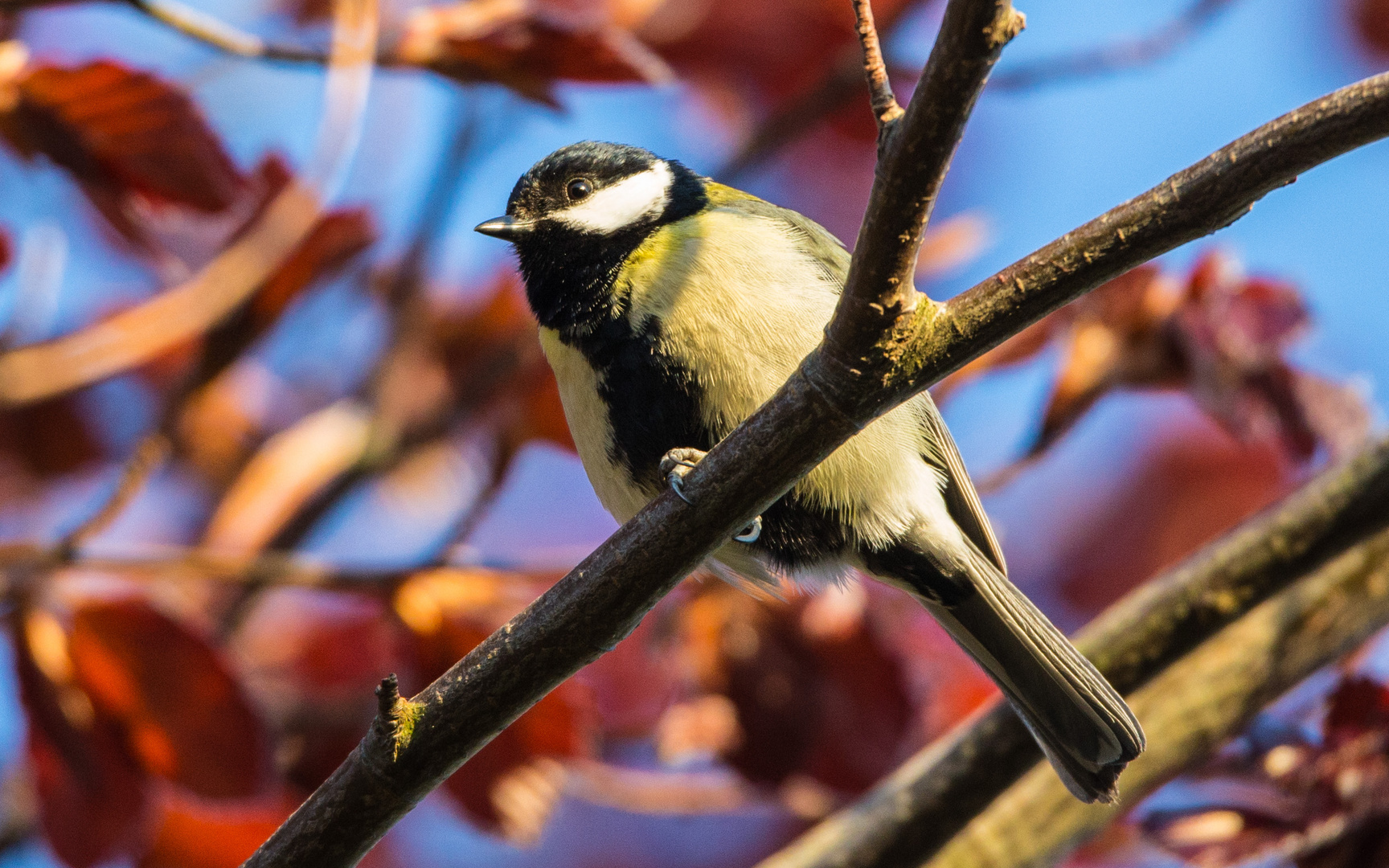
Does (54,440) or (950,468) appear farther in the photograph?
(54,440)

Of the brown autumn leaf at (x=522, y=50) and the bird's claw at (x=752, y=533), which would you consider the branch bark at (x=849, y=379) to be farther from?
the brown autumn leaf at (x=522, y=50)

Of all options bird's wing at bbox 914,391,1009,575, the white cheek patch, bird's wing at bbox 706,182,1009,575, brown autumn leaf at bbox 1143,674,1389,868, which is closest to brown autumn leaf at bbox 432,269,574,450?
the white cheek patch

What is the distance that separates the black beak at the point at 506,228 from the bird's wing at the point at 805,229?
0.33m

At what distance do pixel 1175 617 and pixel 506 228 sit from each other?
123cm

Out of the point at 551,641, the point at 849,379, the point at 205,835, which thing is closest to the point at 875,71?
the point at 849,379

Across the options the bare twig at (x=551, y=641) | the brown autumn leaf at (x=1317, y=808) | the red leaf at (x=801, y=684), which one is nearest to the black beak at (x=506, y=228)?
the red leaf at (x=801, y=684)

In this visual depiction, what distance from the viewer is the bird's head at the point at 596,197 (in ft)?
6.58

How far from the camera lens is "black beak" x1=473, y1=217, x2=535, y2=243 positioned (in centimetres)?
204

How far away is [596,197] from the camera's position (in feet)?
7.05

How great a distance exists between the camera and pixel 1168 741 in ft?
5.93

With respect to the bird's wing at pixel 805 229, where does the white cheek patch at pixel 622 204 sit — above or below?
above

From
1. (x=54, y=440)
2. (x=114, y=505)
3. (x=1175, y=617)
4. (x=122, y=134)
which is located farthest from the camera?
(x=54, y=440)

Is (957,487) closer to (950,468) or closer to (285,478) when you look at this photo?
(950,468)

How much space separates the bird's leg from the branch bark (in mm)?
14
